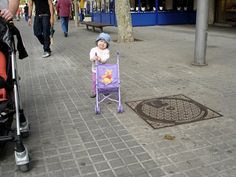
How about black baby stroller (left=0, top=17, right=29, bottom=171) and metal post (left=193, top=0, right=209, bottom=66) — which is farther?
metal post (left=193, top=0, right=209, bottom=66)

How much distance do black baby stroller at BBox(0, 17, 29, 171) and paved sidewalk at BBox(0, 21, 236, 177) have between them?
24 centimetres

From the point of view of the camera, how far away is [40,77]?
688 centimetres

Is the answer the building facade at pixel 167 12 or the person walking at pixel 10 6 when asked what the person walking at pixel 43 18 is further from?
the building facade at pixel 167 12

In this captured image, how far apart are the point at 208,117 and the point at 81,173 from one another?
84.8 inches

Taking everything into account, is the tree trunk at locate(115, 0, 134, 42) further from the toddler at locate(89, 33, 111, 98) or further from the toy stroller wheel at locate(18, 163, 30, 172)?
the toy stroller wheel at locate(18, 163, 30, 172)

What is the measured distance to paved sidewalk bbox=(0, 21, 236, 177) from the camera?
3271 mm

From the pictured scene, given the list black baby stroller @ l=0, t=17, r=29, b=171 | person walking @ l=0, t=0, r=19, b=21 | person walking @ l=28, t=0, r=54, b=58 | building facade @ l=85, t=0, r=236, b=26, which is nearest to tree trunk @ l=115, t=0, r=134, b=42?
person walking @ l=28, t=0, r=54, b=58

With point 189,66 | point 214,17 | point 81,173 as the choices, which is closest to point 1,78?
point 81,173

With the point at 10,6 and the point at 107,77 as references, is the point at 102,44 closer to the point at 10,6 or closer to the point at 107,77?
the point at 107,77

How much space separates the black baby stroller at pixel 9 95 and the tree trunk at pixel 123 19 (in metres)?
8.38

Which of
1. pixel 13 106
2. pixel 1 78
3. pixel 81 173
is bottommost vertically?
pixel 81 173

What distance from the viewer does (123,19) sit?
11.6 m

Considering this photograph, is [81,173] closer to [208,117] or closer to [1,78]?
[1,78]

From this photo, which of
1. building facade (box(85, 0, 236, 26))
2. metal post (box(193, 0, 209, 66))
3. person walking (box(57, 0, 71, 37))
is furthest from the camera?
building facade (box(85, 0, 236, 26))
